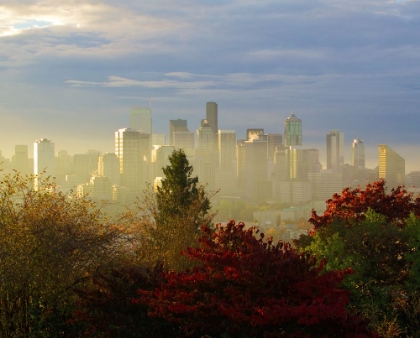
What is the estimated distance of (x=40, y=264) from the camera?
27.5 ft

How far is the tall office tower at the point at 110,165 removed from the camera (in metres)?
90.8

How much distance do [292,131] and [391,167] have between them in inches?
3312

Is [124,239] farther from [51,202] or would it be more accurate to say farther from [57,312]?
[57,312]

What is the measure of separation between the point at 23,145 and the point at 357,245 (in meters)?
60.7

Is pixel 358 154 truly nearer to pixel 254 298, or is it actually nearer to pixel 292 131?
pixel 292 131

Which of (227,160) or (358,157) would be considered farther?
(227,160)

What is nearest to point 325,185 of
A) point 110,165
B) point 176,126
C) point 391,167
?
point 110,165

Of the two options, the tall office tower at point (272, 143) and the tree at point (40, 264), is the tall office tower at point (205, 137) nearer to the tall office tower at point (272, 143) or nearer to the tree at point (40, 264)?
the tall office tower at point (272, 143)

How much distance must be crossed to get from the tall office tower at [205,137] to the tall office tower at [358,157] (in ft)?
122

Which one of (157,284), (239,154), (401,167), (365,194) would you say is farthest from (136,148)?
(157,284)

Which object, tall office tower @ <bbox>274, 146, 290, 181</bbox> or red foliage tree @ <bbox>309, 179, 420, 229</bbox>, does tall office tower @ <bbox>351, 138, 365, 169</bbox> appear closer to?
tall office tower @ <bbox>274, 146, 290, 181</bbox>

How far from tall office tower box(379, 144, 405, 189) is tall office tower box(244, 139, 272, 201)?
3921 centimetres

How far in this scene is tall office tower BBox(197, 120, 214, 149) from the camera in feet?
433

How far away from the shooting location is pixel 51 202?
33.4 feet
